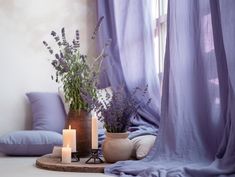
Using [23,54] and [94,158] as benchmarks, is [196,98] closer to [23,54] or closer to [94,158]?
[94,158]

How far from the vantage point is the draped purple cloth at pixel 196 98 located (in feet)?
6.12

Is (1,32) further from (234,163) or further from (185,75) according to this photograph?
(234,163)

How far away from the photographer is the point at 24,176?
6.82 ft

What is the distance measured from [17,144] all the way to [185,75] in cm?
153

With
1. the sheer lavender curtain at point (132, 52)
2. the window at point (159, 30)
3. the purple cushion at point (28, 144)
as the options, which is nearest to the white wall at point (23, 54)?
the sheer lavender curtain at point (132, 52)

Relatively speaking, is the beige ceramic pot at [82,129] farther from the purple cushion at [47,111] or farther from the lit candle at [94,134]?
the purple cushion at [47,111]

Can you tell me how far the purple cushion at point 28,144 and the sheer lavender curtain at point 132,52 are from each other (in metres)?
0.63

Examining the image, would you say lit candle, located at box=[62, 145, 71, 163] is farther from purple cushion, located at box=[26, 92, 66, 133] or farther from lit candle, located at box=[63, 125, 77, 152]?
purple cushion, located at box=[26, 92, 66, 133]

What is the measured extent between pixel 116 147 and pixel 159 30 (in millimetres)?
1477

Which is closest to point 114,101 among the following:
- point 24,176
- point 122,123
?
point 122,123

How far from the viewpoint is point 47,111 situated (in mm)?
3686

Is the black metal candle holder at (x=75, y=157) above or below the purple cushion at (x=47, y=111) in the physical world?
below

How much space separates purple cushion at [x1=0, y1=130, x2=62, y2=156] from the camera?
3.13 meters

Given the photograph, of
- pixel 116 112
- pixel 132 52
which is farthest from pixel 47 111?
pixel 116 112
